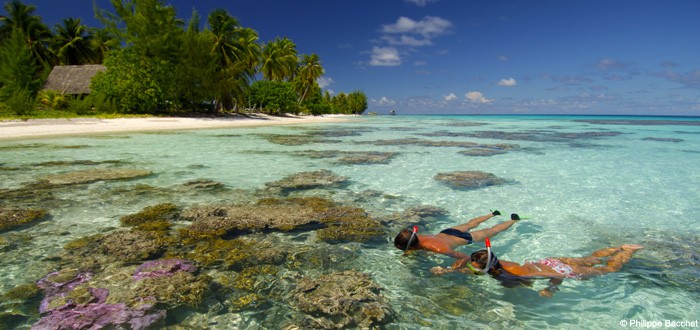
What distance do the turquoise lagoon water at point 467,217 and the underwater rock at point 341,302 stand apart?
16 centimetres

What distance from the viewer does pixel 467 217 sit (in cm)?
666

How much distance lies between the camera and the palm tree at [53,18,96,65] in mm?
46125

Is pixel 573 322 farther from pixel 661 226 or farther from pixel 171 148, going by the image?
pixel 171 148

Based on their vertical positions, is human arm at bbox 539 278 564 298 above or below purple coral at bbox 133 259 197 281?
below

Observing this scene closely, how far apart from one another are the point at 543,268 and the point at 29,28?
5822cm

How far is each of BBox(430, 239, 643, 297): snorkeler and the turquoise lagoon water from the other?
0.10 m

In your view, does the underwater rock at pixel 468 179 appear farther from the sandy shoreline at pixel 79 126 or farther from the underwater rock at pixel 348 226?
the sandy shoreline at pixel 79 126

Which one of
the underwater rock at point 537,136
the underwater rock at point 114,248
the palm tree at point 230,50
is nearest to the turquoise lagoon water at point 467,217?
the underwater rock at point 114,248

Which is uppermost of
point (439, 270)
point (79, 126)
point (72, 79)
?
point (72, 79)

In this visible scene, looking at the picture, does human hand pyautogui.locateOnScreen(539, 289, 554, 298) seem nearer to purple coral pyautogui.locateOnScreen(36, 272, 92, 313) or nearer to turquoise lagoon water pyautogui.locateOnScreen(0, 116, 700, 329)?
turquoise lagoon water pyautogui.locateOnScreen(0, 116, 700, 329)

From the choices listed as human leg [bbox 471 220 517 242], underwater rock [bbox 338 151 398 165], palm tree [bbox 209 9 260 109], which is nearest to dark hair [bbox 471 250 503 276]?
human leg [bbox 471 220 517 242]

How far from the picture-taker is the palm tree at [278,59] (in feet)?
177

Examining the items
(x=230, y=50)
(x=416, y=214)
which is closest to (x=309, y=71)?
(x=230, y=50)

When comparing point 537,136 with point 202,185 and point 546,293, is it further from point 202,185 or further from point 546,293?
point 546,293
